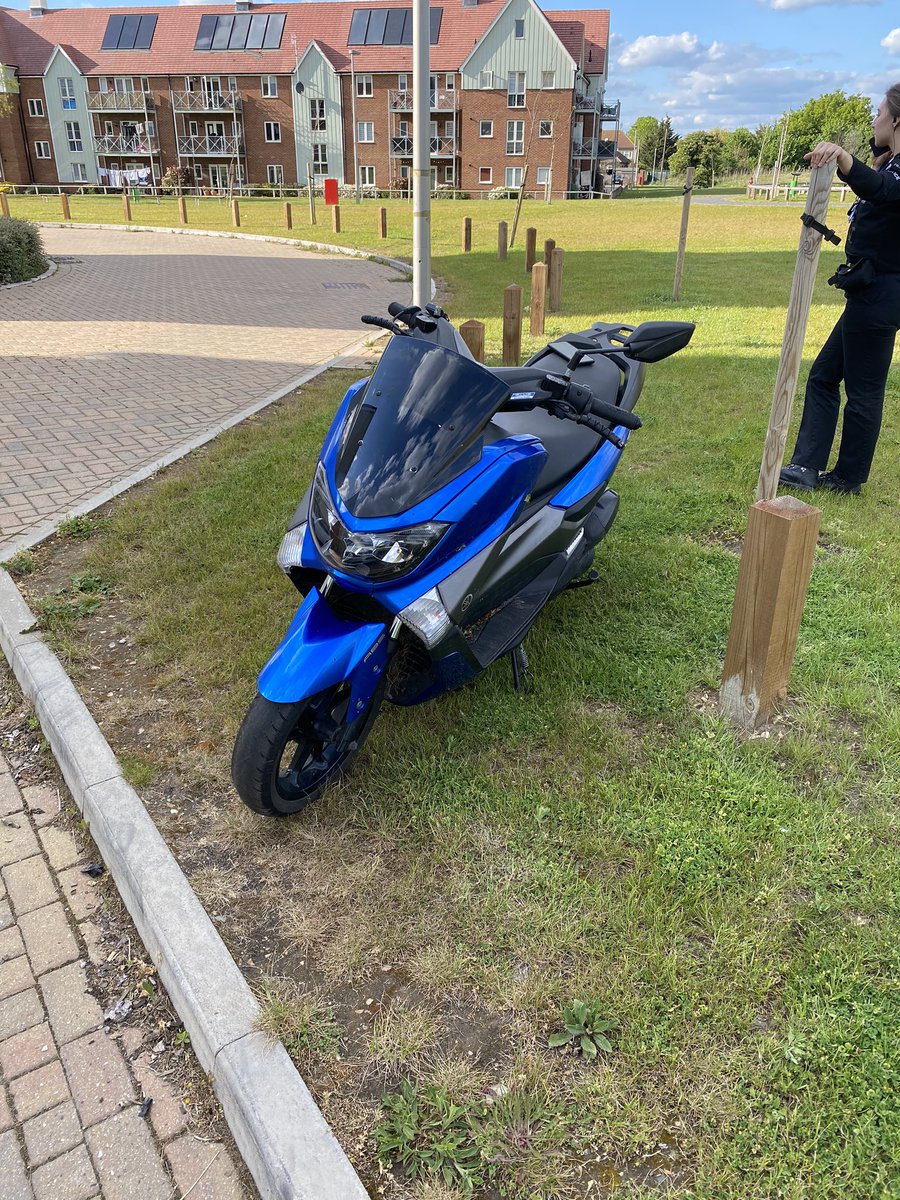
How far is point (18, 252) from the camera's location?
1432 centimetres

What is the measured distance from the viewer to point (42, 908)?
257cm

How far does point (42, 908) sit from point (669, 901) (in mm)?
1844

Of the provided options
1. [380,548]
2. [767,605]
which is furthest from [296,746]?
[767,605]

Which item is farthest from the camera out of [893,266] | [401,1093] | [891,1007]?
[893,266]

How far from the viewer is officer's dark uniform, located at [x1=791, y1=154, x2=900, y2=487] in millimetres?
4518

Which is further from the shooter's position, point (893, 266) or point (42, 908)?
point (893, 266)

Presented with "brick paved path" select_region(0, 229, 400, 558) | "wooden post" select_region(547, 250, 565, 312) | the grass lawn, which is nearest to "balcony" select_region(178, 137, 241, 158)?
"brick paved path" select_region(0, 229, 400, 558)

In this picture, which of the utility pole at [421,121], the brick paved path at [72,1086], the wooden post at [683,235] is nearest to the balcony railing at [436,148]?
the wooden post at [683,235]

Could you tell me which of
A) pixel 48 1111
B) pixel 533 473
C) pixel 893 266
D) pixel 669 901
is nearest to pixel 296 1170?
pixel 48 1111

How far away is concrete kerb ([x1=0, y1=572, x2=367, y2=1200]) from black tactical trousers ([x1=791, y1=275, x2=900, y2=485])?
4.45 meters

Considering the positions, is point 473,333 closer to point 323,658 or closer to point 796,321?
point 796,321

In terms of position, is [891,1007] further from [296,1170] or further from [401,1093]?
[296,1170]

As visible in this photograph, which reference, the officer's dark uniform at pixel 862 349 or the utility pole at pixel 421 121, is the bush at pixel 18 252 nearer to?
the utility pole at pixel 421 121

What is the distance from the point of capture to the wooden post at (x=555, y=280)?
11062mm
